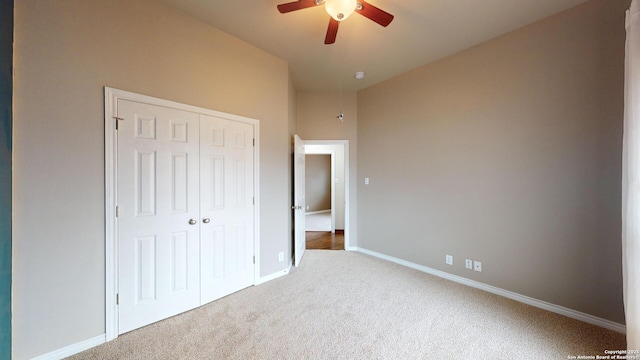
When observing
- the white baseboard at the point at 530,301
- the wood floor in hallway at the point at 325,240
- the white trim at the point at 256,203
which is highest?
the white trim at the point at 256,203

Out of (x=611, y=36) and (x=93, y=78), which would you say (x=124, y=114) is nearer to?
(x=93, y=78)

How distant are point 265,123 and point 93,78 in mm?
1609

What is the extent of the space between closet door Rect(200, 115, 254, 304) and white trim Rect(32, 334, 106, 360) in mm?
792

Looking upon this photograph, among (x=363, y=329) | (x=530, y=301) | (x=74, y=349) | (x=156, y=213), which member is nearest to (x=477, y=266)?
(x=530, y=301)

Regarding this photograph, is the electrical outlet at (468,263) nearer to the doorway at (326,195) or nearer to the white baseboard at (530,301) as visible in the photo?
the white baseboard at (530,301)

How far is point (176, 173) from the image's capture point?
7.39ft

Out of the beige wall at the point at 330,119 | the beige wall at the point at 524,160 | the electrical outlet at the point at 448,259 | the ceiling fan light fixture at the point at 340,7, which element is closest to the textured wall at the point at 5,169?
the ceiling fan light fixture at the point at 340,7

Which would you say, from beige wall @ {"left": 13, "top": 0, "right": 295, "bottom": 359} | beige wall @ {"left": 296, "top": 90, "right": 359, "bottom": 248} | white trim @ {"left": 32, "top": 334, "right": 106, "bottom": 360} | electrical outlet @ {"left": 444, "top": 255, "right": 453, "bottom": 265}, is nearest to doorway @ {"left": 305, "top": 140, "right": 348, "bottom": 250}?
beige wall @ {"left": 296, "top": 90, "right": 359, "bottom": 248}

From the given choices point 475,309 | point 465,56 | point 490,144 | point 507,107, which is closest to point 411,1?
point 465,56

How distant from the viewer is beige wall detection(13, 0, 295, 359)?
1.58m

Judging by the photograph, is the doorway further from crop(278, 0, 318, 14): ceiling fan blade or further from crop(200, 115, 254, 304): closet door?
crop(278, 0, 318, 14): ceiling fan blade

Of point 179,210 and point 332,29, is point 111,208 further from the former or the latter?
point 332,29

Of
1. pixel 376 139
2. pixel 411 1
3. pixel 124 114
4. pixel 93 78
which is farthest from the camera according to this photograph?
pixel 376 139

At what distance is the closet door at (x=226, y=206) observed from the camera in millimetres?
2463
